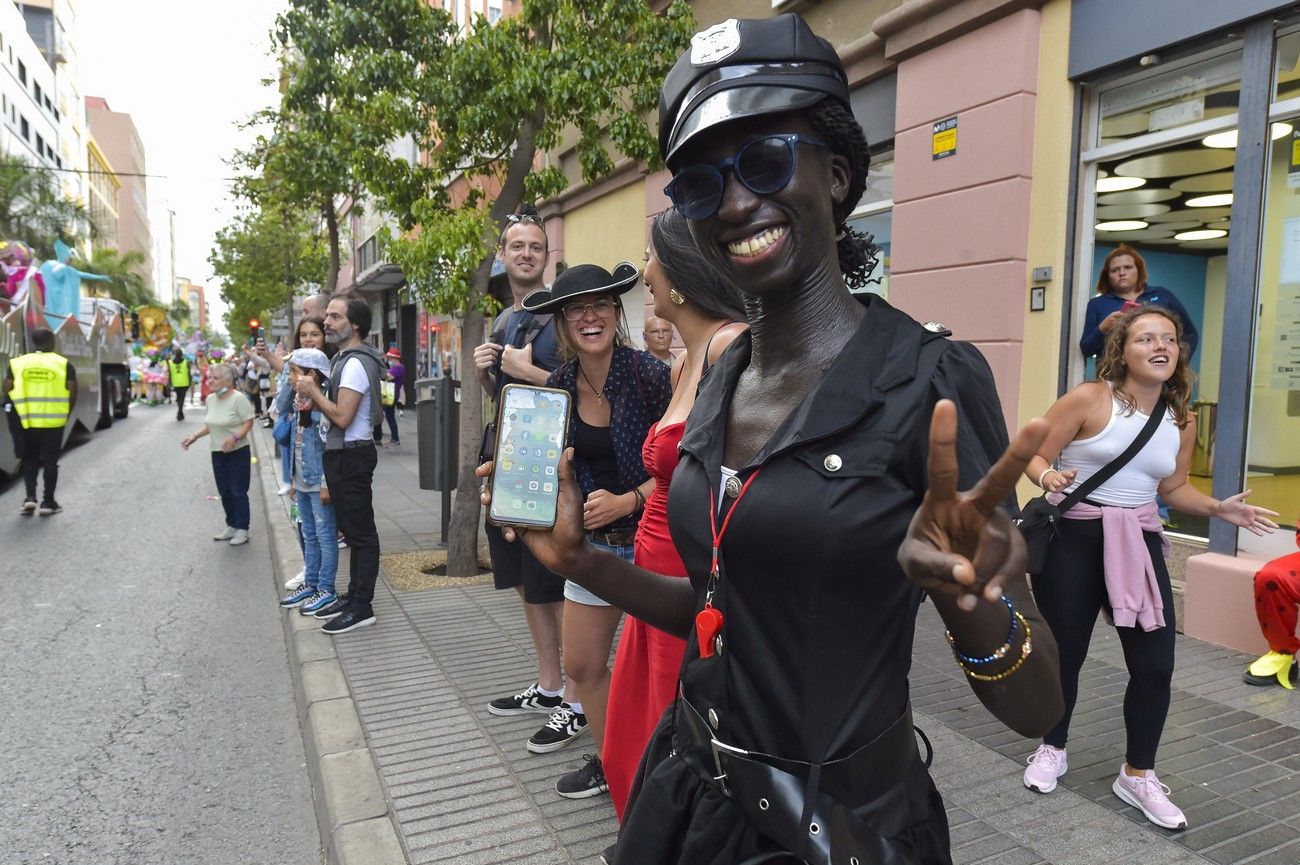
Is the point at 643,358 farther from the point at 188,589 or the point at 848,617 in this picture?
the point at 188,589

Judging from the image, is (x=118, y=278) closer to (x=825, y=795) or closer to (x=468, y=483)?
(x=468, y=483)

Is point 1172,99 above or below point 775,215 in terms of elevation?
above

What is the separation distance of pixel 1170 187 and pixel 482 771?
6.07 metres

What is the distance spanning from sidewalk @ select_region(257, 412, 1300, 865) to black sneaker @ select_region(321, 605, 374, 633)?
90 mm

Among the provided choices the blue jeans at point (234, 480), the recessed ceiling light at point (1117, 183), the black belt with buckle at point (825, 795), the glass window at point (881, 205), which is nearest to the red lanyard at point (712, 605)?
the black belt with buckle at point (825, 795)

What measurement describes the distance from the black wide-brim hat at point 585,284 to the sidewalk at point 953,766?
1.88 m

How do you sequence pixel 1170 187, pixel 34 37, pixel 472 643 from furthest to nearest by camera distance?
pixel 34 37 → pixel 1170 187 → pixel 472 643

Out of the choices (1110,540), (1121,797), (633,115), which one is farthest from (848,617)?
(633,115)

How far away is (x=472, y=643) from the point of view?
542 cm

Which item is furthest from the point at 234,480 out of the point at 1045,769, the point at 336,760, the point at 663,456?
the point at 1045,769

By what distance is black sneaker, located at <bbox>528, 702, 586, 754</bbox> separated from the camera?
12.6ft

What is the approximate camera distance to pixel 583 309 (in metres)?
3.30

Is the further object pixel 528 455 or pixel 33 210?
pixel 33 210

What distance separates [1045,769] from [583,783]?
1.77m
